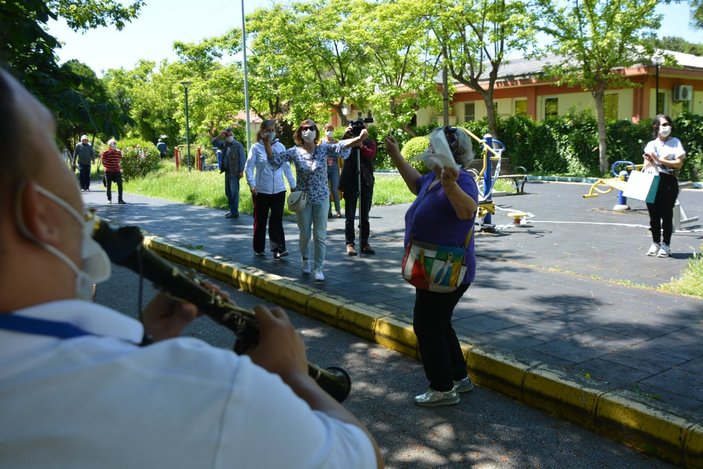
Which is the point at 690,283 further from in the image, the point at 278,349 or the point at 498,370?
the point at 278,349

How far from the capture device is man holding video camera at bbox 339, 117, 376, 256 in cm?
947

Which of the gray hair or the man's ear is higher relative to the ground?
the gray hair

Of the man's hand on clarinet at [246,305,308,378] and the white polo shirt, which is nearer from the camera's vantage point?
the white polo shirt

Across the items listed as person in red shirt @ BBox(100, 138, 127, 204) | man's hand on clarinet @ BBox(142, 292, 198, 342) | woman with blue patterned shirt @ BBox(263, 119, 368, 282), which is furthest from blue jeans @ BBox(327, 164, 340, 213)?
man's hand on clarinet @ BBox(142, 292, 198, 342)

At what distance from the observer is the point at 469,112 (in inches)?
1358

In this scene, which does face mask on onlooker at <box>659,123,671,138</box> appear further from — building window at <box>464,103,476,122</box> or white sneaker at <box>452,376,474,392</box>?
building window at <box>464,103,476,122</box>

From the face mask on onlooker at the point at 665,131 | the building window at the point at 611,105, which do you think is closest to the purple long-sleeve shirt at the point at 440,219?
the face mask on onlooker at the point at 665,131

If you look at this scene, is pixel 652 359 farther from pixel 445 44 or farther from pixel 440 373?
pixel 445 44

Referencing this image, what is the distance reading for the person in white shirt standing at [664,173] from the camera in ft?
28.5

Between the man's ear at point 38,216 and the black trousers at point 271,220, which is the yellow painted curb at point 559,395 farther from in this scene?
the black trousers at point 271,220

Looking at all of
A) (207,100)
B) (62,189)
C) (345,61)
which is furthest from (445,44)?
(62,189)

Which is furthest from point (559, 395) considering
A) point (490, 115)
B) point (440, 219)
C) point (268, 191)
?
point (490, 115)

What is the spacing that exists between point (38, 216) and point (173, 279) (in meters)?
0.34

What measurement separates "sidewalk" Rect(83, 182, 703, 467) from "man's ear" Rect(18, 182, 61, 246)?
3.79 m
